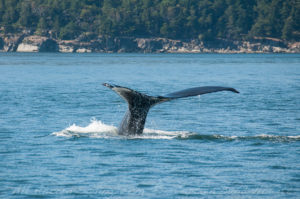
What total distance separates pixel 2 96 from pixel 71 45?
535ft

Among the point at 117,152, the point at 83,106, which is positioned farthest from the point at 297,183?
the point at 83,106

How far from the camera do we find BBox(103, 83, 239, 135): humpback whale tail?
1356 cm

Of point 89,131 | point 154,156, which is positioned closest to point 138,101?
point 154,156

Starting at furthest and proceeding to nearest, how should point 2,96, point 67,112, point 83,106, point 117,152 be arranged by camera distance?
point 2,96 < point 83,106 < point 67,112 < point 117,152

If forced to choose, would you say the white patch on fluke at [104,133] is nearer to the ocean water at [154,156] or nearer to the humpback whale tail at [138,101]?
the ocean water at [154,156]

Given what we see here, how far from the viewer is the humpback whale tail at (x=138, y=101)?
13.6 metres

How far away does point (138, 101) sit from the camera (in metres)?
14.8

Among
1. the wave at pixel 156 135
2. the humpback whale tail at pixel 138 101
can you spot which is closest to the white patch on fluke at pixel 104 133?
the wave at pixel 156 135

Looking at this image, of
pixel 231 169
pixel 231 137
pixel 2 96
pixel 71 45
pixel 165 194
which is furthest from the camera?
pixel 71 45

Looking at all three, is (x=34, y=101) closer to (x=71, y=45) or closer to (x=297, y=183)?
(x=297, y=183)

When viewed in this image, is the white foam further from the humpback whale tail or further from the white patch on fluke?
the humpback whale tail

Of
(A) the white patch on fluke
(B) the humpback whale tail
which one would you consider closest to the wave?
(A) the white patch on fluke

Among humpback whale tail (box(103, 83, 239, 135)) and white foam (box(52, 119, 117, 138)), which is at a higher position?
humpback whale tail (box(103, 83, 239, 135))

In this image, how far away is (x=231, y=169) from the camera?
1340 centimetres
